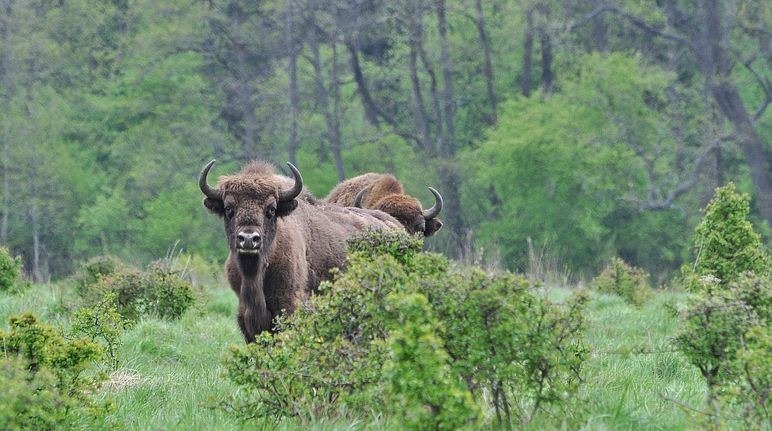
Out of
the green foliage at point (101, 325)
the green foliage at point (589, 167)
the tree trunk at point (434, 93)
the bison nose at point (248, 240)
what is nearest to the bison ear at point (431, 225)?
the bison nose at point (248, 240)

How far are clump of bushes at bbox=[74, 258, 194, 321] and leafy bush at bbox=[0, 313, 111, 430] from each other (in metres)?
5.94

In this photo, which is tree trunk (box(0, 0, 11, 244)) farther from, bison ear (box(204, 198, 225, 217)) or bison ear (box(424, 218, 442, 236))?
bison ear (box(204, 198, 225, 217))

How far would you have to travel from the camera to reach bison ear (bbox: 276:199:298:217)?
9.68m

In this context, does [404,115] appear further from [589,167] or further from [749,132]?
[749,132]

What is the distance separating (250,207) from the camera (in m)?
9.18

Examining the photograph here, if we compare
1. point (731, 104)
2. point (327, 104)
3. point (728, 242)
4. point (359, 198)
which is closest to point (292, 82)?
point (327, 104)

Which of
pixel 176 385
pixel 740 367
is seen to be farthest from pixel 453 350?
pixel 176 385

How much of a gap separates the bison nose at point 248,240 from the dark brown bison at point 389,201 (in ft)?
18.2

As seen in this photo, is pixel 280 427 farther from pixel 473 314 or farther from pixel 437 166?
pixel 437 166

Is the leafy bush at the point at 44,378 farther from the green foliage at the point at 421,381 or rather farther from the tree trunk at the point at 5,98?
the tree trunk at the point at 5,98

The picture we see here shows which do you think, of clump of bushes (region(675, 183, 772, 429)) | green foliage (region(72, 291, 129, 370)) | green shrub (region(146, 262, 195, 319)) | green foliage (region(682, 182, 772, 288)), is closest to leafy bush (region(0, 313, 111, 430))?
green foliage (region(72, 291, 129, 370))

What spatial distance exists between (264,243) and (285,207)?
22.3 inches

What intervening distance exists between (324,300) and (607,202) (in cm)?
3604

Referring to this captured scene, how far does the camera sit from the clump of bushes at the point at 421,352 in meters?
5.12
